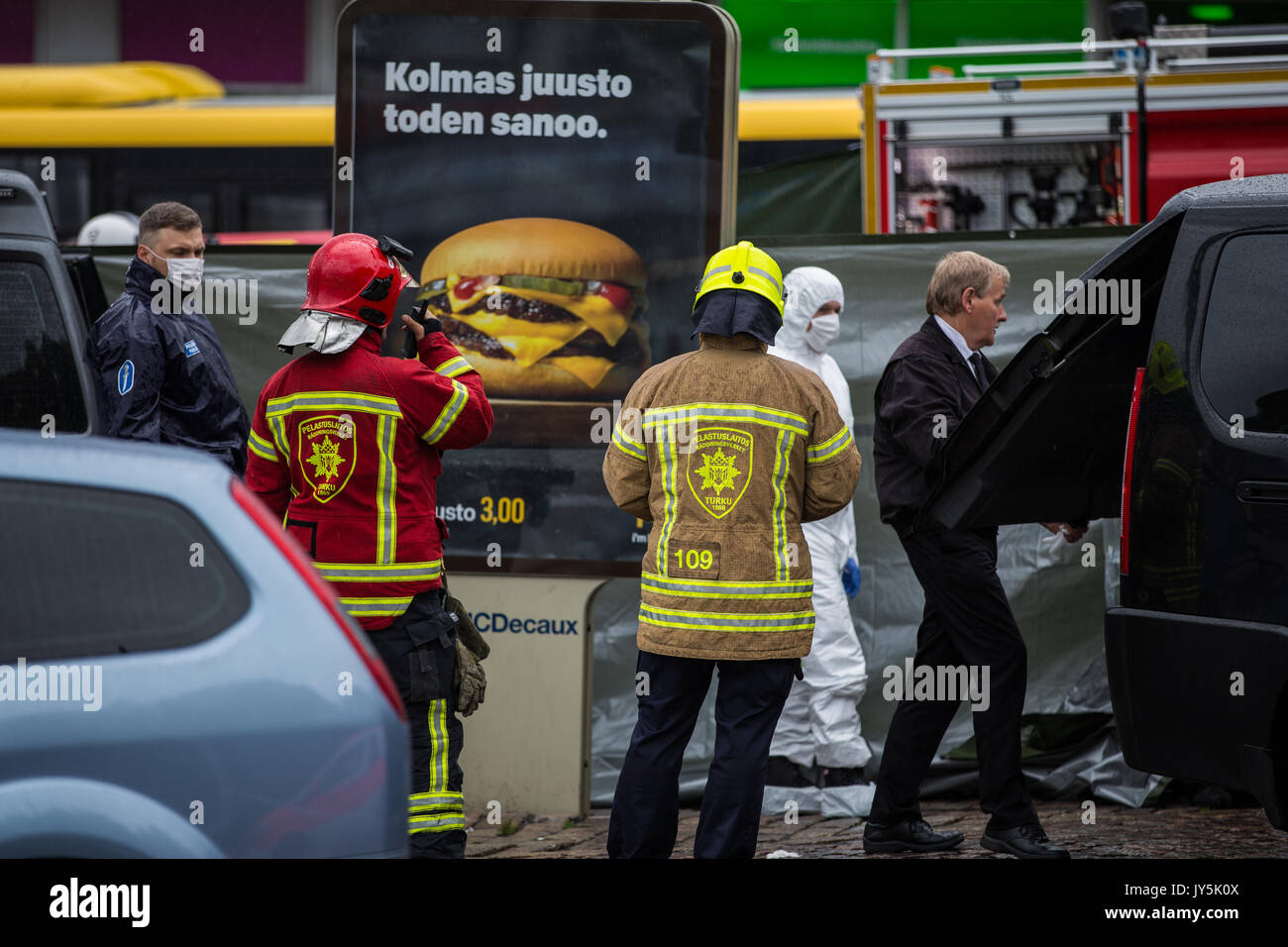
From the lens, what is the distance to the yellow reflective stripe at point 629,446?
476 cm

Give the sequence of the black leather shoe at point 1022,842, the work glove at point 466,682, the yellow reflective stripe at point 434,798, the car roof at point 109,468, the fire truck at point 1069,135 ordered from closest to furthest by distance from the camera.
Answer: the car roof at point 109,468 < the yellow reflective stripe at point 434,798 < the work glove at point 466,682 < the black leather shoe at point 1022,842 < the fire truck at point 1069,135

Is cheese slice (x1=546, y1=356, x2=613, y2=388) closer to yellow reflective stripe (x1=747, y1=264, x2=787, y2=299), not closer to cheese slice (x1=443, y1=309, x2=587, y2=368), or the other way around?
cheese slice (x1=443, y1=309, x2=587, y2=368)

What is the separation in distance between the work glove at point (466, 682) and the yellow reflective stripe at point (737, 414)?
92 centimetres

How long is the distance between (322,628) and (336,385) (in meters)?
1.63

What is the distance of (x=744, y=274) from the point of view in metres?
4.70

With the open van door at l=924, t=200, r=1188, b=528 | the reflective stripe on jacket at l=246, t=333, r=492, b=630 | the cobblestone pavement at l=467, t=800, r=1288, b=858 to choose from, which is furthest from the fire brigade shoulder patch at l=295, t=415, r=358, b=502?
the open van door at l=924, t=200, r=1188, b=528

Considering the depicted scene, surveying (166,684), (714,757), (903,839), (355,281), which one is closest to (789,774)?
(903,839)

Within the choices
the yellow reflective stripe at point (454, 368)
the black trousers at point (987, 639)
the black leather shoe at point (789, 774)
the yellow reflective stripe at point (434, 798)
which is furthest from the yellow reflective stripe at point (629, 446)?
the black leather shoe at point (789, 774)

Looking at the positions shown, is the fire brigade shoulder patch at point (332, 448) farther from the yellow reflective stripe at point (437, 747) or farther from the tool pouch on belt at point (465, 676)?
the yellow reflective stripe at point (437, 747)

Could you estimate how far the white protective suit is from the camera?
6328mm

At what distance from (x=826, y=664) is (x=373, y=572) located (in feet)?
7.91

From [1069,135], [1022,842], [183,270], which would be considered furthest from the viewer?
[1069,135]

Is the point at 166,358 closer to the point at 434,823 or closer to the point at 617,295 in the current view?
the point at 617,295

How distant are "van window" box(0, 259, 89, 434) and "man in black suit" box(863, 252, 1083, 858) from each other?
286 cm
